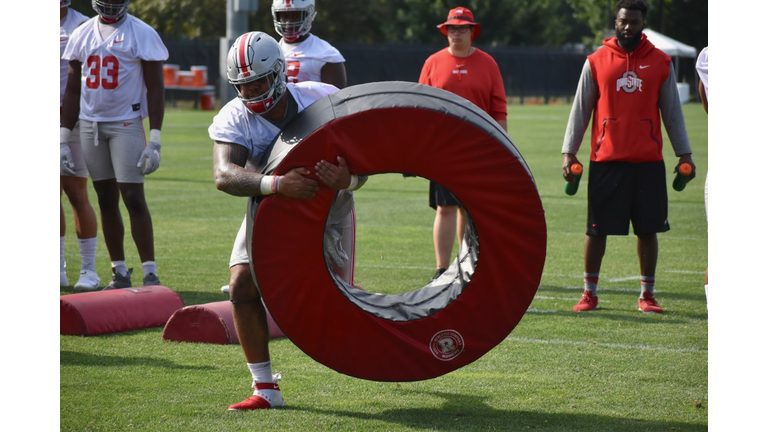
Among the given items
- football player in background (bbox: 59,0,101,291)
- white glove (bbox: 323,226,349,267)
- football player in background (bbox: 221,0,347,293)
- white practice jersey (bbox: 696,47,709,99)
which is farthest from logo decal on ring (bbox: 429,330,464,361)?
football player in background (bbox: 59,0,101,291)

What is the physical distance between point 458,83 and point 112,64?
2.39 meters

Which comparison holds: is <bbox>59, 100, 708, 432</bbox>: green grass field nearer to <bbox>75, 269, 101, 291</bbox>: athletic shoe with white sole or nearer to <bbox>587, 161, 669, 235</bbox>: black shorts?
<bbox>75, 269, 101, 291</bbox>: athletic shoe with white sole

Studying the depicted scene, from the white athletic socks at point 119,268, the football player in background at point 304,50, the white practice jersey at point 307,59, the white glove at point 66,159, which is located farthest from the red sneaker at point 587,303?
the white glove at point 66,159

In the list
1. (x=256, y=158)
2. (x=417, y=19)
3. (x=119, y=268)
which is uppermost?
(x=417, y=19)

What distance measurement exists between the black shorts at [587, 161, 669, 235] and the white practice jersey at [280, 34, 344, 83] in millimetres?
1953

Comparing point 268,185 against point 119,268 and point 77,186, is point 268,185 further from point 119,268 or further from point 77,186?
point 77,186

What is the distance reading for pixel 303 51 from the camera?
6.82m

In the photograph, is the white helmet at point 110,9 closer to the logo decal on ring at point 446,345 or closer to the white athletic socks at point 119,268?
the white athletic socks at point 119,268

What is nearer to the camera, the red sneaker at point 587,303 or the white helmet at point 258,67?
the white helmet at point 258,67

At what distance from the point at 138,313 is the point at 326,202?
2.18 m

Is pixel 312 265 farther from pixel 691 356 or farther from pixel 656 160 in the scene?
pixel 656 160

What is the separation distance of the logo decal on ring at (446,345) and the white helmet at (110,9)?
12.3ft

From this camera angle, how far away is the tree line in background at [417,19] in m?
43.8

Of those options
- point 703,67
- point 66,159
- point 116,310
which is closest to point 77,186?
point 66,159
